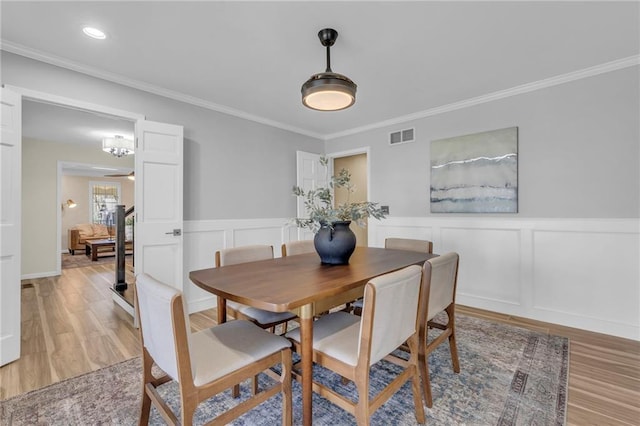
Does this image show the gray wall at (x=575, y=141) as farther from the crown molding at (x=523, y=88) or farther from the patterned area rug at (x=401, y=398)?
the patterned area rug at (x=401, y=398)

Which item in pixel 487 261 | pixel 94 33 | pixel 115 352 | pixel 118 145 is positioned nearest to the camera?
pixel 94 33

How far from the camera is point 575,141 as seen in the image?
2807mm

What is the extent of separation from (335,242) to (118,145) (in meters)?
4.33

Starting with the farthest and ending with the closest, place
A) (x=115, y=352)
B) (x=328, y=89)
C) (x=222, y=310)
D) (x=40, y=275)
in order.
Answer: (x=40, y=275) → (x=115, y=352) → (x=328, y=89) → (x=222, y=310)

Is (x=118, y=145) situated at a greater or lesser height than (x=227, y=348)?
greater

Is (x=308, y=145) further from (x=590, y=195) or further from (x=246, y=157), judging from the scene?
(x=590, y=195)

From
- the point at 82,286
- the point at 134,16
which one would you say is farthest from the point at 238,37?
the point at 82,286

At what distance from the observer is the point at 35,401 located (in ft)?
5.76

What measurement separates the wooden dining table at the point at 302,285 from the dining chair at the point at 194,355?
0.61ft

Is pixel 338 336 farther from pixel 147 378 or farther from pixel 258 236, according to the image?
pixel 258 236

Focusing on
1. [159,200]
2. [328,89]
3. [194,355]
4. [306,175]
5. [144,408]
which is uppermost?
[328,89]

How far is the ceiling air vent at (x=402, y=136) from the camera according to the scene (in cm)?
395

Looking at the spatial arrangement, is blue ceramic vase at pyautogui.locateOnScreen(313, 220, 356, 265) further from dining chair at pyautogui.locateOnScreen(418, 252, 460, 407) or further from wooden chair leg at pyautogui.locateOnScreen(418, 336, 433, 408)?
wooden chair leg at pyautogui.locateOnScreen(418, 336, 433, 408)

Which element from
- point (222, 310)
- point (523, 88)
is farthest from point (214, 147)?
point (523, 88)
